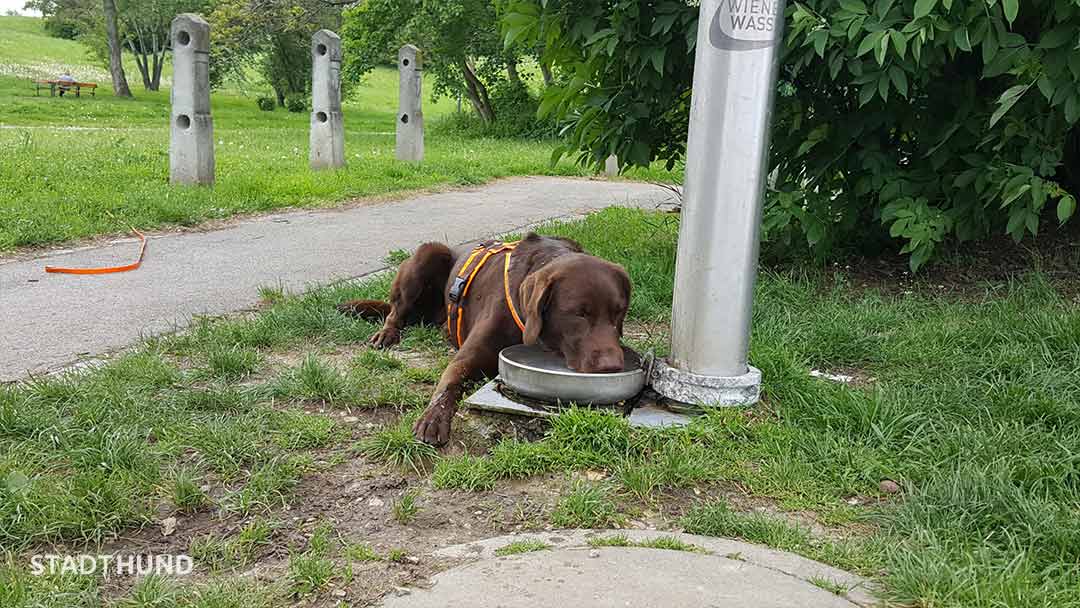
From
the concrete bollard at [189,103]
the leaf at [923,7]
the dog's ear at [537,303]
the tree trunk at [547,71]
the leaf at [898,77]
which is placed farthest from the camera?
the concrete bollard at [189,103]

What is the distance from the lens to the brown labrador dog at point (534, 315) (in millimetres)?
3584

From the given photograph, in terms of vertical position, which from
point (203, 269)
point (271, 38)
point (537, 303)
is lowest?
point (203, 269)

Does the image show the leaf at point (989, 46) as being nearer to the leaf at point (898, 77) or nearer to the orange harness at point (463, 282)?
the leaf at point (898, 77)

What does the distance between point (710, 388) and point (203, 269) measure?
4443 millimetres

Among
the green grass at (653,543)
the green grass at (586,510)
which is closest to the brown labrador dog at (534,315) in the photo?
the green grass at (586,510)

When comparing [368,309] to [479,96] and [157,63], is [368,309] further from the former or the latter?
[157,63]

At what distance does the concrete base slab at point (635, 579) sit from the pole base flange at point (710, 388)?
3.17ft

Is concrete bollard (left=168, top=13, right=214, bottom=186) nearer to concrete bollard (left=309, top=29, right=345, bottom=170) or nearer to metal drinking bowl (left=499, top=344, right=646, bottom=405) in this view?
concrete bollard (left=309, top=29, right=345, bottom=170)

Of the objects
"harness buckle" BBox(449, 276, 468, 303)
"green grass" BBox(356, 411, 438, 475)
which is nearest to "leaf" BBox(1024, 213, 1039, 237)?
"harness buckle" BBox(449, 276, 468, 303)

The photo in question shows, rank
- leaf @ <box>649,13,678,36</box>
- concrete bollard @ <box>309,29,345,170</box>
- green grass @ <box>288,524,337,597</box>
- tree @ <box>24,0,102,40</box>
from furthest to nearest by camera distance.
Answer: tree @ <box>24,0,102,40</box>
concrete bollard @ <box>309,29,345,170</box>
leaf @ <box>649,13,678,36</box>
green grass @ <box>288,524,337,597</box>

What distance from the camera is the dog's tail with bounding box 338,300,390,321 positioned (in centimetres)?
527

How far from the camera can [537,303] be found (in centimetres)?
366

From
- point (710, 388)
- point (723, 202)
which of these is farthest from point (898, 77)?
point (710, 388)

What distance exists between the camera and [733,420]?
138 inches
